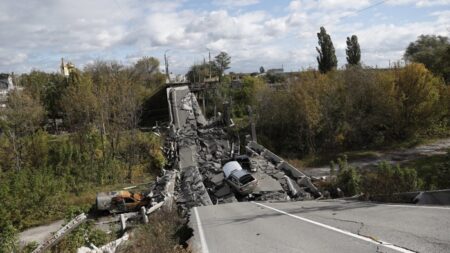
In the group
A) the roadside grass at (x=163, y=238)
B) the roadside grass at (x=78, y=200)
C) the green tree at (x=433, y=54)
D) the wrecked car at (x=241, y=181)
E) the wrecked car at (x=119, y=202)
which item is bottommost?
the roadside grass at (x=78, y=200)

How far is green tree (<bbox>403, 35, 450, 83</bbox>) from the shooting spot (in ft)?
153

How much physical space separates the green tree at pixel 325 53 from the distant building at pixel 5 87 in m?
40.6

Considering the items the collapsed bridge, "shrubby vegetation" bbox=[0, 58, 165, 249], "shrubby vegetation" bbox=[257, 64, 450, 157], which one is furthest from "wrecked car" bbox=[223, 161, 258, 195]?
"shrubby vegetation" bbox=[257, 64, 450, 157]

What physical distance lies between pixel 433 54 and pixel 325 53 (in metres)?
15.6

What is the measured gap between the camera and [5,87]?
81.8 metres

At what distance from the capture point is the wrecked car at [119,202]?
878 inches

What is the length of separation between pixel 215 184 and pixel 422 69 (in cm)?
2704

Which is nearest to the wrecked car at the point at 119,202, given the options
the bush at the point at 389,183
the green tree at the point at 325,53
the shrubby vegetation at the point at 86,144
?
the shrubby vegetation at the point at 86,144

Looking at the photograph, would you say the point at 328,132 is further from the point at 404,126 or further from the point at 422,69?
the point at 422,69

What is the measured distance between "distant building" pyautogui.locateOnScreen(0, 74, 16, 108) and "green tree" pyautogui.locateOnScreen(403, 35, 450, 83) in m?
45.2

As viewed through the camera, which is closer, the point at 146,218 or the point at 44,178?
the point at 146,218

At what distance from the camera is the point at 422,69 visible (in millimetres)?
40781

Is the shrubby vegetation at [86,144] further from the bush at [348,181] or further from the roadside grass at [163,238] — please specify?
the bush at [348,181]

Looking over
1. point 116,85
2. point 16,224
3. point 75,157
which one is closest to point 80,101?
point 116,85
